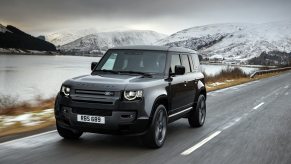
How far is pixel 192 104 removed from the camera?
949 centimetres

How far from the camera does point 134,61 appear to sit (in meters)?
8.17

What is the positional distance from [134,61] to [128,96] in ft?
5.12

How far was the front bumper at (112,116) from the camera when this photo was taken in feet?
21.7

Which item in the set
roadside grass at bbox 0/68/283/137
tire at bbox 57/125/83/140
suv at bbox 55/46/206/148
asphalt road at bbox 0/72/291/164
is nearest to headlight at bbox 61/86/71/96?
suv at bbox 55/46/206/148

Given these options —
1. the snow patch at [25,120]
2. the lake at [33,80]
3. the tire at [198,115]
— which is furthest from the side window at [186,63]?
the lake at [33,80]

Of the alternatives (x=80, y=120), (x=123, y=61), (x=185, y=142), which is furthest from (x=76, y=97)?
(x=185, y=142)

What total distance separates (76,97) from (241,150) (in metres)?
3.03

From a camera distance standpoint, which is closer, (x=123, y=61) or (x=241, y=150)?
(x=241, y=150)

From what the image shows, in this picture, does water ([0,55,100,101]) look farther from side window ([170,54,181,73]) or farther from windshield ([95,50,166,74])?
side window ([170,54,181,73])

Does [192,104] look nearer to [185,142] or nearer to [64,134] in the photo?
[185,142]

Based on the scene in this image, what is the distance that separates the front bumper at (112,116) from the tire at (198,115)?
→ 306 cm

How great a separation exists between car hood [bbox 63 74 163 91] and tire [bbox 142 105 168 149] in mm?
572

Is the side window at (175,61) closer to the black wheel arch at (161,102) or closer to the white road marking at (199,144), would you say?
the black wheel arch at (161,102)

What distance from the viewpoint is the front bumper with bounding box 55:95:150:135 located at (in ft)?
21.7
